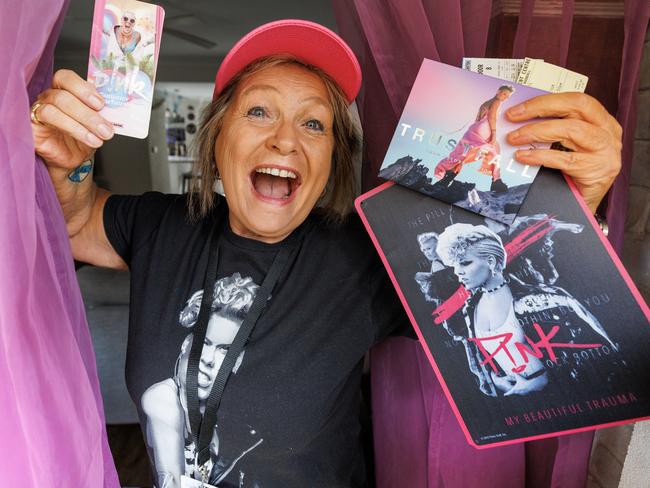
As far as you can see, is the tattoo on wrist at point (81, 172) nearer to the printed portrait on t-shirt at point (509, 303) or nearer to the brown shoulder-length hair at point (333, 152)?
the brown shoulder-length hair at point (333, 152)

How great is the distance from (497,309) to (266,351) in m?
0.39

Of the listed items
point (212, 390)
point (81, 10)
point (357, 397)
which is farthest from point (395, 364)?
point (81, 10)

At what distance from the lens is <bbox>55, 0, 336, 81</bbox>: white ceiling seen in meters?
4.01

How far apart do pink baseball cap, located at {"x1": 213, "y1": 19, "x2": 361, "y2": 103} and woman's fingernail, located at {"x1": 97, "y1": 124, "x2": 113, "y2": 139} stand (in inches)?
11.4

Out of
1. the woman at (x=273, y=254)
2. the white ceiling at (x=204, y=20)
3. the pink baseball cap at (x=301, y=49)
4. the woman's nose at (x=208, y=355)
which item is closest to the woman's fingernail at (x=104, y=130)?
the woman at (x=273, y=254)

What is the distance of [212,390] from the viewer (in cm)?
85

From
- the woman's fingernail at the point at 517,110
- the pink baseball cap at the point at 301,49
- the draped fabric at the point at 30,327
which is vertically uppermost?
the pink baseball cap at the point at 301,49

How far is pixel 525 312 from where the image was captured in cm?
72

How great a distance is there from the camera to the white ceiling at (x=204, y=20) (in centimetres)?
401

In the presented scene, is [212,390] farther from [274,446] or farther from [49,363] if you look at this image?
[49,363]

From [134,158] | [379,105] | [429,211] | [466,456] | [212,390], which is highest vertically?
[379,105]

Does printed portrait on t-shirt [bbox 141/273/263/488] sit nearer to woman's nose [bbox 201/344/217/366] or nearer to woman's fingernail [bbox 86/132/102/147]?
woman's nose [bbox 201/344/217/366]

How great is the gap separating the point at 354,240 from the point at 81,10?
3.98 meters

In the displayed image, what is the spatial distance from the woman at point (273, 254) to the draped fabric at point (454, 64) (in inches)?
3.5
